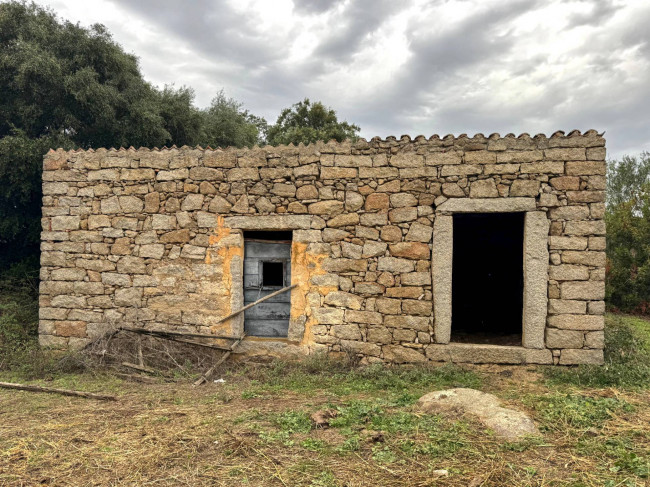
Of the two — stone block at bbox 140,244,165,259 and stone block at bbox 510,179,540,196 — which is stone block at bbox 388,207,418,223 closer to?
stone block at bbox 510,179,540,196

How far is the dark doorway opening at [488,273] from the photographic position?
28.5 feet

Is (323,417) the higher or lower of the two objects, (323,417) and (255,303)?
the lower

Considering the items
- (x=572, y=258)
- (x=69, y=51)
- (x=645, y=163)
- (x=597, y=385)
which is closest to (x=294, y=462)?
(x=597, y=385)

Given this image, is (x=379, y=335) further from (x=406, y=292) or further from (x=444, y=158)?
(x=444, y=158)

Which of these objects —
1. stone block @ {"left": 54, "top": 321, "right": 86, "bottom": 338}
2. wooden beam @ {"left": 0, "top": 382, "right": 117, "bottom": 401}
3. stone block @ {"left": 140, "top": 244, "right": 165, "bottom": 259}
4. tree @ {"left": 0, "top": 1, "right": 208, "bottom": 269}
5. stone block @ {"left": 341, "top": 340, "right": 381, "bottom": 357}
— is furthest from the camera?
tree @ {"left": 0, "top": 1, "right": 208, "bottom": 269}

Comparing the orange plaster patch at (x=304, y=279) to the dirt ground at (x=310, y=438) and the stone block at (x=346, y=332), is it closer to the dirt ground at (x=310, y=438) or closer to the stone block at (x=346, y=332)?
the stone block at (x=346, y=332)

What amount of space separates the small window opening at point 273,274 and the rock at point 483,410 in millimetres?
2910

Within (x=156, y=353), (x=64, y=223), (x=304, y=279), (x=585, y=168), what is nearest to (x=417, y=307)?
(x=304, y=279)

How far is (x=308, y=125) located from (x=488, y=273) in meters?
12.9

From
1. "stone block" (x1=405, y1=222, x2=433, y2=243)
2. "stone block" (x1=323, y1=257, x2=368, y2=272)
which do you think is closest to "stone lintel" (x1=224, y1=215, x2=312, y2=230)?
"stone block" (x1=323, y1=257, x2=368, y2=272)

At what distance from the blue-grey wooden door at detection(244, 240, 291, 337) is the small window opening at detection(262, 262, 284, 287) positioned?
92mm

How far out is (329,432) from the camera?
153 inches

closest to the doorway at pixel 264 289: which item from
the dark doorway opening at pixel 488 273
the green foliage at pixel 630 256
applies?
the dark doorway opening at pixel 488 273

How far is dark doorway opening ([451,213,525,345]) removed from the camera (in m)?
8.69
